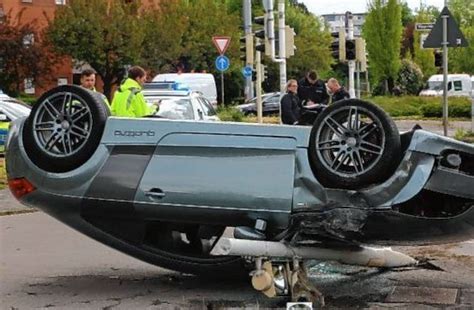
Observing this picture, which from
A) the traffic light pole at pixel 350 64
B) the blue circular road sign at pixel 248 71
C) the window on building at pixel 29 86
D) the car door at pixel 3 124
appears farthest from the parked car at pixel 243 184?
the window on building at pixel 29 86

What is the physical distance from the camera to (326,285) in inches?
309

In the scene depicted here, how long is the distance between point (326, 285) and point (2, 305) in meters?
2.64

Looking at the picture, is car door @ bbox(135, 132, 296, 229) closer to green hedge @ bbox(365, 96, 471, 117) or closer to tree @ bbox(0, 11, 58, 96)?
green hedge @ bbox(365, 96, 471, 117)

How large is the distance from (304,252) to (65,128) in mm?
2075

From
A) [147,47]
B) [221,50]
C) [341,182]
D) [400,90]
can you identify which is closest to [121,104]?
[341,182]

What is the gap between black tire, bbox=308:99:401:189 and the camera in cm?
654

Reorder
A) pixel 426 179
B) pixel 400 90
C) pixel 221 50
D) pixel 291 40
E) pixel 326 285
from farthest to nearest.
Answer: pixel 400 90 < pixel 221 50 < pixel 291 40 < pixel 326 285 < pixel 426 179

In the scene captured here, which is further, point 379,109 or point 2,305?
point 2,305

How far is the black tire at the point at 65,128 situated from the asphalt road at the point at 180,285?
1139 millimetres

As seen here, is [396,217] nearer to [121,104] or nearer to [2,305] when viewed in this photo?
[2,305]

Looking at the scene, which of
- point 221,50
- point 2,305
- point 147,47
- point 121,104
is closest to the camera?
point 2,305

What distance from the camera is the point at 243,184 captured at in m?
6.79

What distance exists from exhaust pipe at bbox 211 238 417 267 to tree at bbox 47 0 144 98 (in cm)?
4149

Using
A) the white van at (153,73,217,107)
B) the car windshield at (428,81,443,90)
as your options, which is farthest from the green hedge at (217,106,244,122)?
the car windshield at (428,81,443,90)
